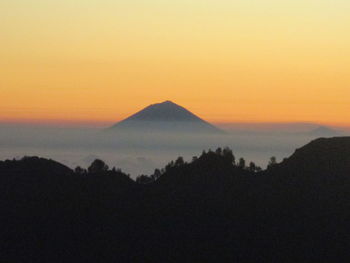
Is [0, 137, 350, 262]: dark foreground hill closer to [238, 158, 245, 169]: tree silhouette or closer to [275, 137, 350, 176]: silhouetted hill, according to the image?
[275, 137, 350, 176]: silhouetted hill

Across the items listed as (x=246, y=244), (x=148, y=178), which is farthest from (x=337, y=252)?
(x=148, y=178)

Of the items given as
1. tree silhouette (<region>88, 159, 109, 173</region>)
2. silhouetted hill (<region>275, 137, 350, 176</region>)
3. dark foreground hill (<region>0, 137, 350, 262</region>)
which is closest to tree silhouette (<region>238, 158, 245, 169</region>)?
dark foreground hill (<region>0, 137, 350, 262</region>)

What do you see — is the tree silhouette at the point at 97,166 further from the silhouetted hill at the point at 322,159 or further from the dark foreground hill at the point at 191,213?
the silhouetted hill at the point at 322,159

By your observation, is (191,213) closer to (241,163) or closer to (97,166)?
(241,163)

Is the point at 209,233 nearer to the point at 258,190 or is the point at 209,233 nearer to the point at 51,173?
the point at 258,190

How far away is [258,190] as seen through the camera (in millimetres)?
100625

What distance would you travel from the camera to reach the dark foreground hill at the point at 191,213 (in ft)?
299

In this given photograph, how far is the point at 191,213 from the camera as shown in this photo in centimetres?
9706

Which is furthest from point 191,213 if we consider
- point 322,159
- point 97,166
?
point 97,166

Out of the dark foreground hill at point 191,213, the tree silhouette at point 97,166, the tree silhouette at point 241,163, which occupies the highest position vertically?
the tree silhouette at point 241,163

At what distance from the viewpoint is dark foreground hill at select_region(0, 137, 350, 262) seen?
91.0 m

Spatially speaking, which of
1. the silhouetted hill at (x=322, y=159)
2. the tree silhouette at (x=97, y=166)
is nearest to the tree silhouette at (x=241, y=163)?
the silhouetted hill at (x=322, y=159)

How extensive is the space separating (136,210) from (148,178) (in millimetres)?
23786

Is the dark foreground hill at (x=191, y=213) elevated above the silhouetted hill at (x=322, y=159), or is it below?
below
